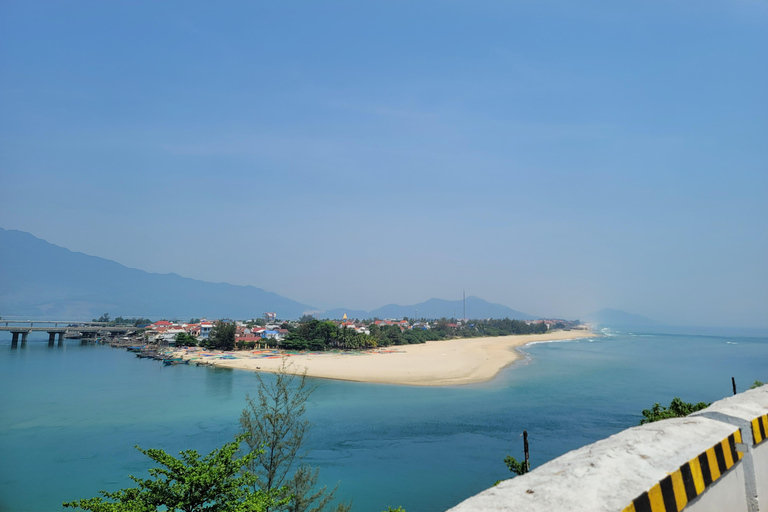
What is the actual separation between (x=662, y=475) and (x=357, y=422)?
2973 centimetres

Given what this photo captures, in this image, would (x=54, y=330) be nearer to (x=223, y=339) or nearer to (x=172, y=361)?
(x=223, y=339)

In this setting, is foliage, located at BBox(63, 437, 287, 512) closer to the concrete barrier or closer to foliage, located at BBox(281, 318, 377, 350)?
the concrete barrier

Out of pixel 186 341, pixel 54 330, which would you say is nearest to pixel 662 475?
pixel 186 341

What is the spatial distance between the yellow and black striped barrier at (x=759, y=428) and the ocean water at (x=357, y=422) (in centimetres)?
1674

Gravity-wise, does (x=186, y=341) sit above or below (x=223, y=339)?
below

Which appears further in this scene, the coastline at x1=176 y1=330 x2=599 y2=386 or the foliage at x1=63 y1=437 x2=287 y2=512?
the coastline at x1=176 y1=330 x2=599 y2=386

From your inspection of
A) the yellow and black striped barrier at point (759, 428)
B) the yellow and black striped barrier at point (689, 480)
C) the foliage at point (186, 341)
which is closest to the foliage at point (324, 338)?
the foliage at point (186, 341)

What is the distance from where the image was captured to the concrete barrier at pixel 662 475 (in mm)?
1939

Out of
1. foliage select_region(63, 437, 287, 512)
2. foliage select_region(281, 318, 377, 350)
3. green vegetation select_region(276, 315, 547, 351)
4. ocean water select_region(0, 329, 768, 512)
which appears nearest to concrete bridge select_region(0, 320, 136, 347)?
ocean water select_region(0, 329, 768, 512)

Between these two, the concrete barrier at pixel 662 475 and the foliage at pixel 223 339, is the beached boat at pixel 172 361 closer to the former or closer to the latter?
the foliage at pixel 223 339

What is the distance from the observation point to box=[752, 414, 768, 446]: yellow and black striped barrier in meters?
2.75

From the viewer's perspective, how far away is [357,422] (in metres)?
29.6

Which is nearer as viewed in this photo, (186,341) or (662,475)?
(662,475)

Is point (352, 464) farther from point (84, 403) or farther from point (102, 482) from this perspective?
point (84, 403)
